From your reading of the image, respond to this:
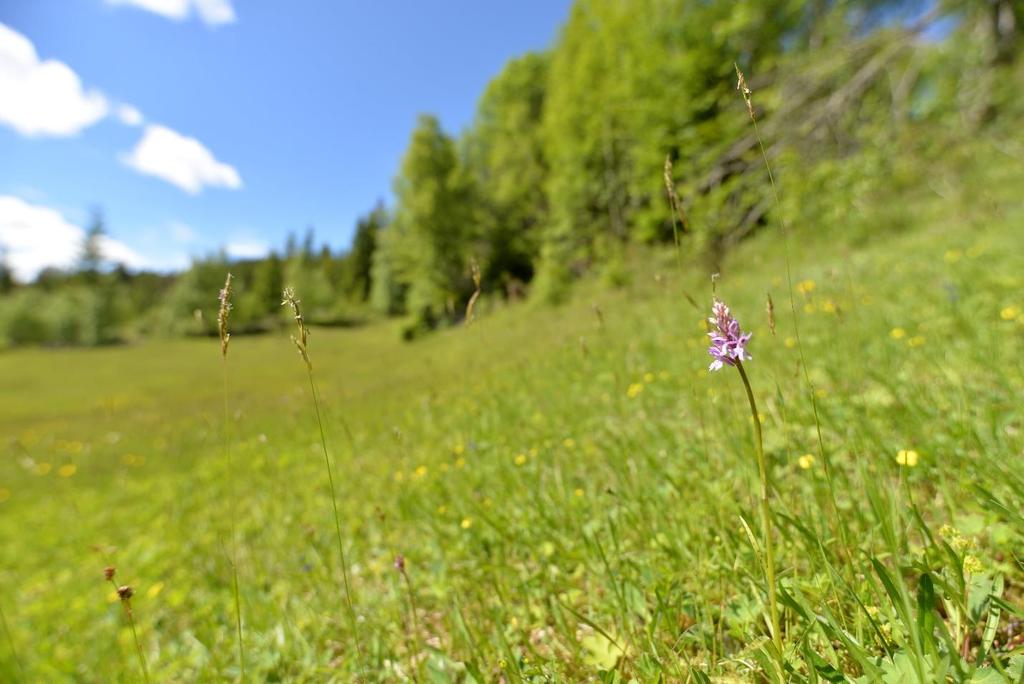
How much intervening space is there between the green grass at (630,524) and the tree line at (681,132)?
3.62ft

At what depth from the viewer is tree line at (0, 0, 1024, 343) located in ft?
20.6

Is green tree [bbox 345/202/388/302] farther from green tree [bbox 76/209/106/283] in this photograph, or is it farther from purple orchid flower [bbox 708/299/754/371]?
purple orchid flower [bbox 708/299/754/371]

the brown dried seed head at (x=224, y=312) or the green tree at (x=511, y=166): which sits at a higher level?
the green tree at (x=511, y=166)

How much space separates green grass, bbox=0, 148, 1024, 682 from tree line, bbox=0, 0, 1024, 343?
110 centimetres

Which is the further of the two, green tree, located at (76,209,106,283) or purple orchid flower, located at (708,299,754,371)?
green tree, located at (76,209,106,283)

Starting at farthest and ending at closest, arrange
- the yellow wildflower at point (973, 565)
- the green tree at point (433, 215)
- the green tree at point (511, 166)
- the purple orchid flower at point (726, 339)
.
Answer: the green tree at point (433, 215) → the green tree at point (511, 166) → the yellow wildflower at point (973, 565) → the purple orchid flower at point (726, 339)

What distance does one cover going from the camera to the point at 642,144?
51.7 ft

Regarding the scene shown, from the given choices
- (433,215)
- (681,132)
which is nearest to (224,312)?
(681,132)

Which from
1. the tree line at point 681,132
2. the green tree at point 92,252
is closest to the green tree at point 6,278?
the green tree at point 92,252

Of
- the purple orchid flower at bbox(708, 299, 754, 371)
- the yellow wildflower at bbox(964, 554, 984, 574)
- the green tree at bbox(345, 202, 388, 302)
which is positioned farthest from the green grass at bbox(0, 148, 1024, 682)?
the green tree at bbox(345, 202, 388, 302)

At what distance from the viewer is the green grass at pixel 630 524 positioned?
1199 millimetres

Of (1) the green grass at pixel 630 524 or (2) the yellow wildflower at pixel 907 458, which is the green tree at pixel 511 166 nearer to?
(1) the green grass at pixel 630 524

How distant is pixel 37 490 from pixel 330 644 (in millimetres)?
10303

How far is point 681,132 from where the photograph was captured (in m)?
13.6
